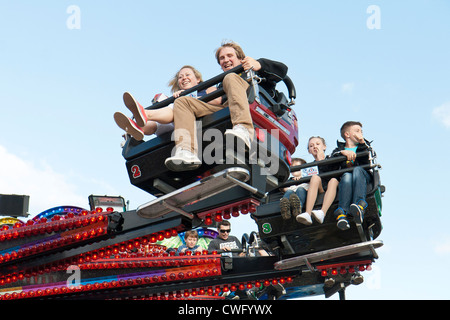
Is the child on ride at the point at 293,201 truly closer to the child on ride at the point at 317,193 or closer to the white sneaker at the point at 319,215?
the child on ride at the point at 317,193

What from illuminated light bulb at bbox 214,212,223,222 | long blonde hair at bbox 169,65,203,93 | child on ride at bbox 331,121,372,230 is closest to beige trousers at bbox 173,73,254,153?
illuminated light bulb at bbox 214,212,223,222

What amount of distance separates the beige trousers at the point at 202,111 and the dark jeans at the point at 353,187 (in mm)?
1827

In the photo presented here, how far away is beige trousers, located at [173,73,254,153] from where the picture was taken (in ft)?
20.9

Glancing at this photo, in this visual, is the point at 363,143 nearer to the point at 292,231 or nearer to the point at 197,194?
the point at 292,231

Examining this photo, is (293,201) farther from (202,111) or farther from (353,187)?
(202,111)

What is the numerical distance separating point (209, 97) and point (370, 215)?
2431 millimetres

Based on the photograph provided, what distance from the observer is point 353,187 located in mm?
7641

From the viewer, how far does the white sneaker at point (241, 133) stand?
6184mm

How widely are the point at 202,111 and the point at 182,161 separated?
29.3 inches

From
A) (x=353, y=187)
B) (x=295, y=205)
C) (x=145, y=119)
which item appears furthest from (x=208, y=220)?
(x=353, y=187)

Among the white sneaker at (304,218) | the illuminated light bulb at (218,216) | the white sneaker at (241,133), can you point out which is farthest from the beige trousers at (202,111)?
the white sneaker at (304,218)

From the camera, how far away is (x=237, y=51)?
7.57m

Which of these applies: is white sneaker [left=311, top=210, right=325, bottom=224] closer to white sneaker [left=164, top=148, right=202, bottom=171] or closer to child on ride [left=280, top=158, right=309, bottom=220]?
child on ride [left=280, top=158, right=309, bottom=220]

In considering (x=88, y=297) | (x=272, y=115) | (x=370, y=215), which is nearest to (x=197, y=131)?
(x=272, y=115)
